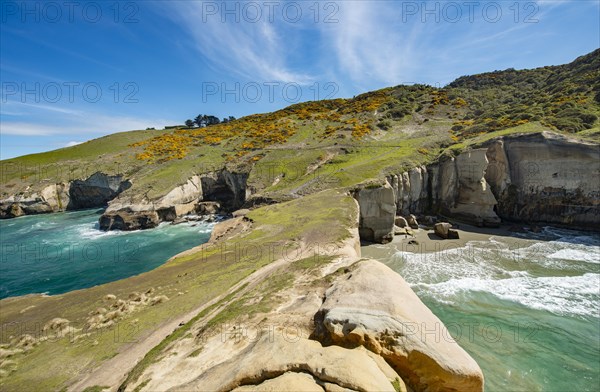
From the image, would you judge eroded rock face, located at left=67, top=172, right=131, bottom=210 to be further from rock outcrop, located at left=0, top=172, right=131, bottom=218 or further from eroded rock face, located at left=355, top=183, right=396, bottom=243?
eroded rock face, located at left=355, top=183, right=396, bottom=243

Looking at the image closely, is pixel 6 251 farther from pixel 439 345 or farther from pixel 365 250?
pixel 439 345

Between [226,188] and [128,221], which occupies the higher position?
[226,188]

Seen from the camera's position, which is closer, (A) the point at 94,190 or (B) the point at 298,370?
(B) the point at 298,370

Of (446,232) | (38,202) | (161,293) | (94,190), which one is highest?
(94,190)

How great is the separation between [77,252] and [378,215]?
41291mm

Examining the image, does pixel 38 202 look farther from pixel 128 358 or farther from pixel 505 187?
pixel 505 187

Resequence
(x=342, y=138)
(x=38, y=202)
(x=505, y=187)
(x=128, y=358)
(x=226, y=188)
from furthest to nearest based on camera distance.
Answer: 1. (x=342, y=138)
2. (x=38, y=202)
3. (x=226, y=188)
4. (x=505, y=187)
5. (x=128, y=358)

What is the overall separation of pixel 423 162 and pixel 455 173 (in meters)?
5.48

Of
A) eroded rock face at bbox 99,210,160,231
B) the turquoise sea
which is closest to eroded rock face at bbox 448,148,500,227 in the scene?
the turquoise sea

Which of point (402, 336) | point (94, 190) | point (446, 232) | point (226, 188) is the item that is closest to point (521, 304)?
point (446, 232)

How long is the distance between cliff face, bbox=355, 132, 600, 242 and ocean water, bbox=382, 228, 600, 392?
18.9 ft

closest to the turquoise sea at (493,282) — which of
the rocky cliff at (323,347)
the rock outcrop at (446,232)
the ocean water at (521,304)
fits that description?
the ocean water at (521,304)

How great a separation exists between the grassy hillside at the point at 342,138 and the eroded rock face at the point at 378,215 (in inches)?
213

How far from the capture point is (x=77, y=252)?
123ft
